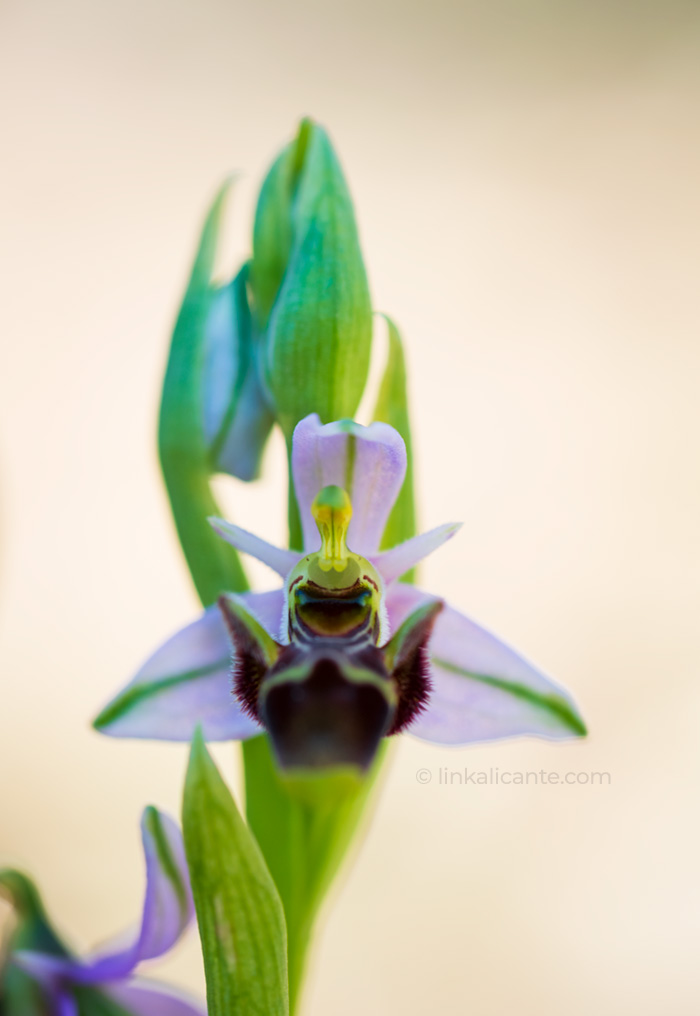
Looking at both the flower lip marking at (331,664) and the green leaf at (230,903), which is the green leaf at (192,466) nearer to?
the flower lip marking at (331,664)

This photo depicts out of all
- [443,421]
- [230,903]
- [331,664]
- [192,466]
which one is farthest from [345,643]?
[443,421]

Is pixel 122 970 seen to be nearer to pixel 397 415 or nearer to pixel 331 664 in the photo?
pixel 331 664

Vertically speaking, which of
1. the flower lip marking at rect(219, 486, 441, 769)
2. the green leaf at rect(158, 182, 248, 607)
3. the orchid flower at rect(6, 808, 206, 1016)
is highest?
the green leaf at rect(158, 182, 248, 607)

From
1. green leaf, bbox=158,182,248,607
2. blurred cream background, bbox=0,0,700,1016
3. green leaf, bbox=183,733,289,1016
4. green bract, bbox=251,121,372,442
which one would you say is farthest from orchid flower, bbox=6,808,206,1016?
blurred cream background, bbox=0,0,700,1016

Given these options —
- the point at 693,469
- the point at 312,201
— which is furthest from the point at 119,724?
the point at 693,469

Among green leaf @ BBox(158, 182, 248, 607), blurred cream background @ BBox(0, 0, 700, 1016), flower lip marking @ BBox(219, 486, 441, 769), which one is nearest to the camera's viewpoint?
flower lip marking @ BBox(219, 486, 441, 769)

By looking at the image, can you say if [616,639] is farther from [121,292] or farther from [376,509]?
[376,509]

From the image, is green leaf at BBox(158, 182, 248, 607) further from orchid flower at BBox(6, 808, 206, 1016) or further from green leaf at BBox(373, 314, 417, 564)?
orchid flower at BBox(6, 808, 206, 1016)
